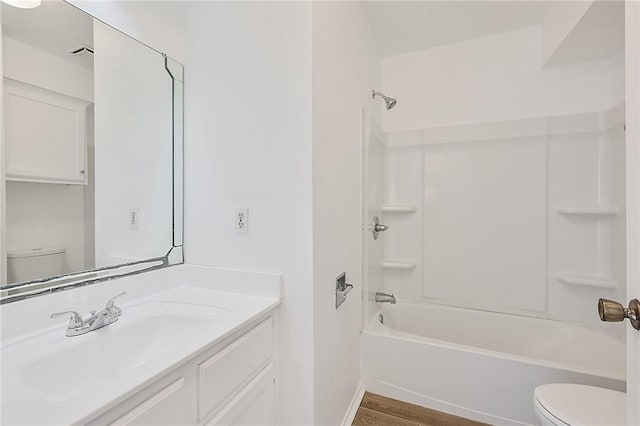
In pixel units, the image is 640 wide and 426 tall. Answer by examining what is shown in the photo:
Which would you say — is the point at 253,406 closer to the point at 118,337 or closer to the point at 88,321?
the point at 118,337

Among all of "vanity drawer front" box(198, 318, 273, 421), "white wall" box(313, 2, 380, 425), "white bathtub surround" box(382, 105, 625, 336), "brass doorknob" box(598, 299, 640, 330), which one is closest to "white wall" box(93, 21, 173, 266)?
"vanity drawer front" box(198, 318, 273, 421)

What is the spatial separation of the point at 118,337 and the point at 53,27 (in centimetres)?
112

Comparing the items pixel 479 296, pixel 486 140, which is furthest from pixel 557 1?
pixel 479 296

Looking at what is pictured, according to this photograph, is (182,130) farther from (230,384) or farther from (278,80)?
(230,384)

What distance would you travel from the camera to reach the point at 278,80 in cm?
120

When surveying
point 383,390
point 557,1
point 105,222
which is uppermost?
point 557,1

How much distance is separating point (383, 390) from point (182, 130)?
199 cm

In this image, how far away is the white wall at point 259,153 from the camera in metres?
1.17

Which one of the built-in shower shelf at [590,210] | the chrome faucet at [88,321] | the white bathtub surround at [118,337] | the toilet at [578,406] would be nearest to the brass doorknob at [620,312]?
the toilet at [578,406]

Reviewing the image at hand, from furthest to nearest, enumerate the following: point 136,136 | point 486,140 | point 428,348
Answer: point 486,140 → point 428,348 → point 136,136

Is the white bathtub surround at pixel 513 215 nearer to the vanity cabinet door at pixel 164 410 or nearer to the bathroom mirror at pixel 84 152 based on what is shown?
the bathroom mirror at pixel 84 152

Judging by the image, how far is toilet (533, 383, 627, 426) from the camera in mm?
1027

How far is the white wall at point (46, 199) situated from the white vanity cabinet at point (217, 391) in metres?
0.65

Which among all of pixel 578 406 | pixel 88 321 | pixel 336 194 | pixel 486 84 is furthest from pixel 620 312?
pixel 486 84
